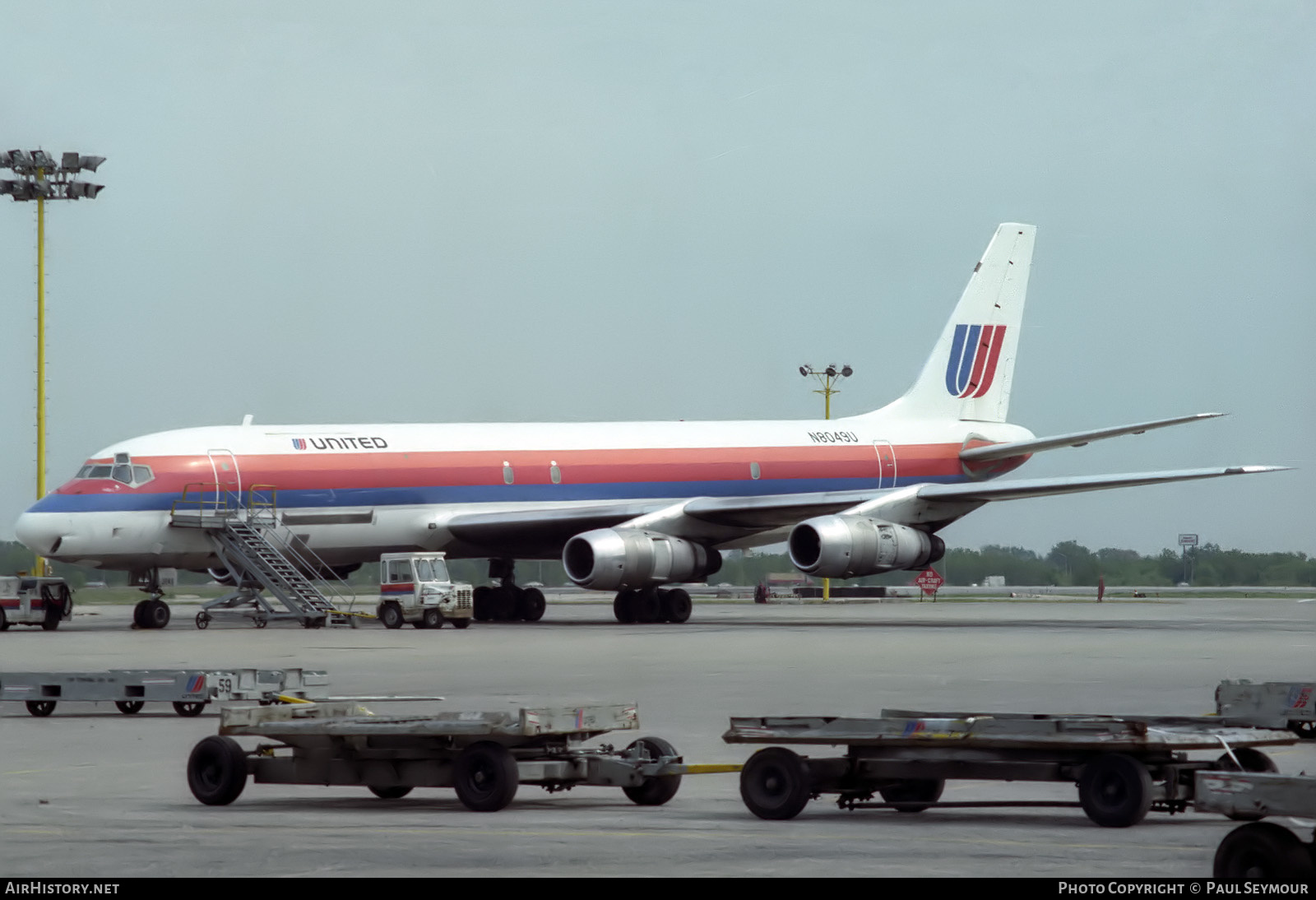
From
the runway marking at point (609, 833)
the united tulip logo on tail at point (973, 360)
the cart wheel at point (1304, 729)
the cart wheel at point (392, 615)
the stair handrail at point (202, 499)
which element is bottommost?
the runway marking at point (609, 833)

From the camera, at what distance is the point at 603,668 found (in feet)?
79.9

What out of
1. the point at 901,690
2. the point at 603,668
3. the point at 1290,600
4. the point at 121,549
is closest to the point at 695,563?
the point at 121,549

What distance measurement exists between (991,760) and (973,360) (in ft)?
125

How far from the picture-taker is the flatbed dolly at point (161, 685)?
688 inches

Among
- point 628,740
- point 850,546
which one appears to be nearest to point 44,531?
point 850,546

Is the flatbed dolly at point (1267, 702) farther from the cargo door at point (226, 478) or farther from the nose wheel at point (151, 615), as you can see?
the nose wheel at point (151, 615)

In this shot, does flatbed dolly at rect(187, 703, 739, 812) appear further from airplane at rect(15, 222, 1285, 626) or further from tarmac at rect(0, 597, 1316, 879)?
airplane at rect(15, 222, 1285, 626)

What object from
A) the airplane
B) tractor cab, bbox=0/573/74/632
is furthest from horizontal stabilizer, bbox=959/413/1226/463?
tractor cab, bbox=0/573/74/632

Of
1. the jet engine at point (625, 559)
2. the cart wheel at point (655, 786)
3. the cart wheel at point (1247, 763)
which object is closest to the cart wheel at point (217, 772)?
the cart wheel at point (655, 786)

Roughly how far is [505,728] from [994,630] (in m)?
24.8

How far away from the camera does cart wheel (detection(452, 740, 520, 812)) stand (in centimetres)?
1133

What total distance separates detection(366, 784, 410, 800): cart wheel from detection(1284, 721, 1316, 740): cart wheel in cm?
706

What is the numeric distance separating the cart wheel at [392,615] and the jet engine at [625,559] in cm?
337
